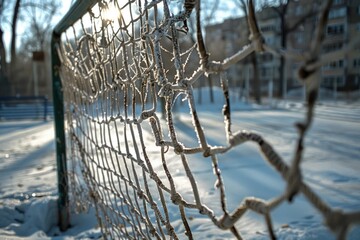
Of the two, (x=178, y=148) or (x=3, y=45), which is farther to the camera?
(x=3, y=45)

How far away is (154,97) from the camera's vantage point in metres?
A: 1.16

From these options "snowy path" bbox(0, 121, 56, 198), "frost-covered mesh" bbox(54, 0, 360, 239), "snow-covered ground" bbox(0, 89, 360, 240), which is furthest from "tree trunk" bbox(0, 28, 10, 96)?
"frost-covered mesh" bbox(54, 0, 360, 239)

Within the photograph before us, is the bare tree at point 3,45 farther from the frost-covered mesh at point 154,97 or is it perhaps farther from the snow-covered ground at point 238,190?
the frost-covered mesh at point 154,97

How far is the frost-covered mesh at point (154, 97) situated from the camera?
518 millimetres

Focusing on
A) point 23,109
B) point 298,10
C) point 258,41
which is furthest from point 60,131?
point 298,10

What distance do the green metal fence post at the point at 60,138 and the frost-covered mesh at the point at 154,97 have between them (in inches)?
2.5

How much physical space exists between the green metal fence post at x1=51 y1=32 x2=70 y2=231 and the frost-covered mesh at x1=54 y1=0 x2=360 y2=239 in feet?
0.21

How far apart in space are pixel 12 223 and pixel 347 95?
20.0m

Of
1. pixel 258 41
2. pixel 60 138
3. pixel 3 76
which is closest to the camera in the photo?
pixel 258 41

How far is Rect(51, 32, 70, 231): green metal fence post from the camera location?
96.3 inches

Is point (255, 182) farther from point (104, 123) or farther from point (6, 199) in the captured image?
point (6, 199)

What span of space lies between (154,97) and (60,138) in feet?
5.43

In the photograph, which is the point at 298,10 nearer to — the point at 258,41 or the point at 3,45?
the point at 3,45

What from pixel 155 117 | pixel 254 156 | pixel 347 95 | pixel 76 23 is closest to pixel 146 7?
pixel 155 117
